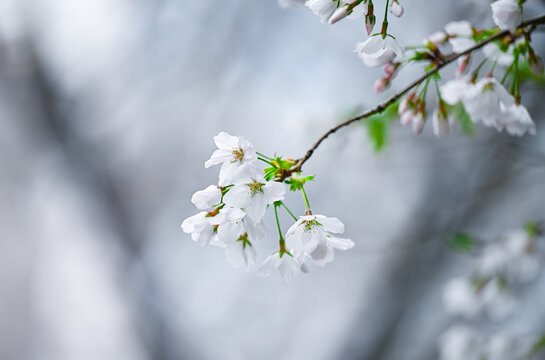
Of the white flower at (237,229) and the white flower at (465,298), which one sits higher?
the white flower at (465,298)

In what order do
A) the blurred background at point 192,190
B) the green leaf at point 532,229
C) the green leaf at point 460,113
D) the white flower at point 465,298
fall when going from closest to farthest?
1. the green leaf at point 460,113
2. the green leaf at point 532,229
3. the white flower at point 465,298
4. the blurred background at point 192,190

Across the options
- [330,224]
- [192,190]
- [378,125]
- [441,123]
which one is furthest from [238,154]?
[192,190]

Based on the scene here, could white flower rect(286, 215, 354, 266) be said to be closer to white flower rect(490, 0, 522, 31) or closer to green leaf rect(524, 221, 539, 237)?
Answer: white flower rect(490, 0, 522, 31)

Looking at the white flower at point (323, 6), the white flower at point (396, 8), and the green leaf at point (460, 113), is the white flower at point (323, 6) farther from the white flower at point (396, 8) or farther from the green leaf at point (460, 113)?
the green leaf at point (460, 113)

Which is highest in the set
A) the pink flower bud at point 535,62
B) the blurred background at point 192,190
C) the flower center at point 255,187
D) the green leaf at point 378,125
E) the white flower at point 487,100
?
the blurred background at point 192,190

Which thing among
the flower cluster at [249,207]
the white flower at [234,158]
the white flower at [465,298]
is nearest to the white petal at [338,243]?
the flower cluster at [249,207]

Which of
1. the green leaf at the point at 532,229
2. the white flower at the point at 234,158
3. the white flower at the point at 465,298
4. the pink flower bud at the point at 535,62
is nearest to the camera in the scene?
the white flower at the point at 234,158

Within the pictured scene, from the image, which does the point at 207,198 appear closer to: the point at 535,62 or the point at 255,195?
the point at 255,195
